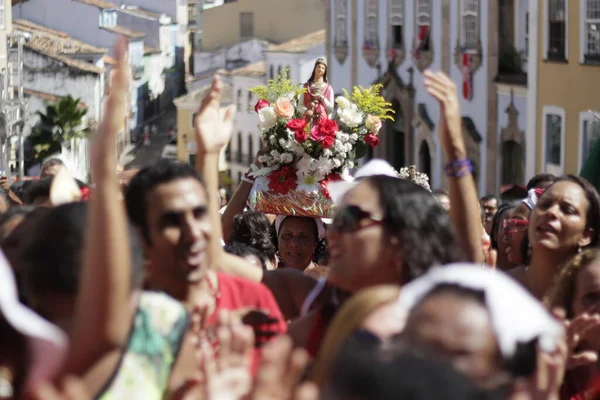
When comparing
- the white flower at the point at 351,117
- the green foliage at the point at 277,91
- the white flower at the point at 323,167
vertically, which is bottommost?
the white flower at the point at 323,167

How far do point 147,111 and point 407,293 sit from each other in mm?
82883

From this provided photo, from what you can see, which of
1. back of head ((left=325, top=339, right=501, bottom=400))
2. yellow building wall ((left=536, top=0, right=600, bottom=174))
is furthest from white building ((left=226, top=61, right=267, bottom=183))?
back of head ((left=325, top=339, right=501, bottom=400))

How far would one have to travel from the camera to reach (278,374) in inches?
134

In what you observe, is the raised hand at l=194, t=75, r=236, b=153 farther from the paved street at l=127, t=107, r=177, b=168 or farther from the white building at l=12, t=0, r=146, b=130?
the paved street at l=127, t=107, r=177, b=168

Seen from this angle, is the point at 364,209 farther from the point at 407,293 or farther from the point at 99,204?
the point at 99,204

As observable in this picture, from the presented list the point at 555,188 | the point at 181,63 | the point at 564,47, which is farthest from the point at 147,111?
the point at 555,188

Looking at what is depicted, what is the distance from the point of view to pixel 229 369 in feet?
11.8

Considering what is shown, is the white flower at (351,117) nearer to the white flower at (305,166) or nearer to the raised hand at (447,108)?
the white flower at (305,166)

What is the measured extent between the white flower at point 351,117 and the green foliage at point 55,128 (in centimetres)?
4139

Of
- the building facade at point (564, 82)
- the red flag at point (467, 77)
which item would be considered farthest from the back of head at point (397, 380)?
the red flag at point (467, 77)

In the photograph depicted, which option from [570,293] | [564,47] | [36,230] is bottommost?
[570,293]

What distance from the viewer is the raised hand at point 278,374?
333 centimetres

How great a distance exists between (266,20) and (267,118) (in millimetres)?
59353

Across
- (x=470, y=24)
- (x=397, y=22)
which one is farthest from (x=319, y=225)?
(x=397, y=22)
